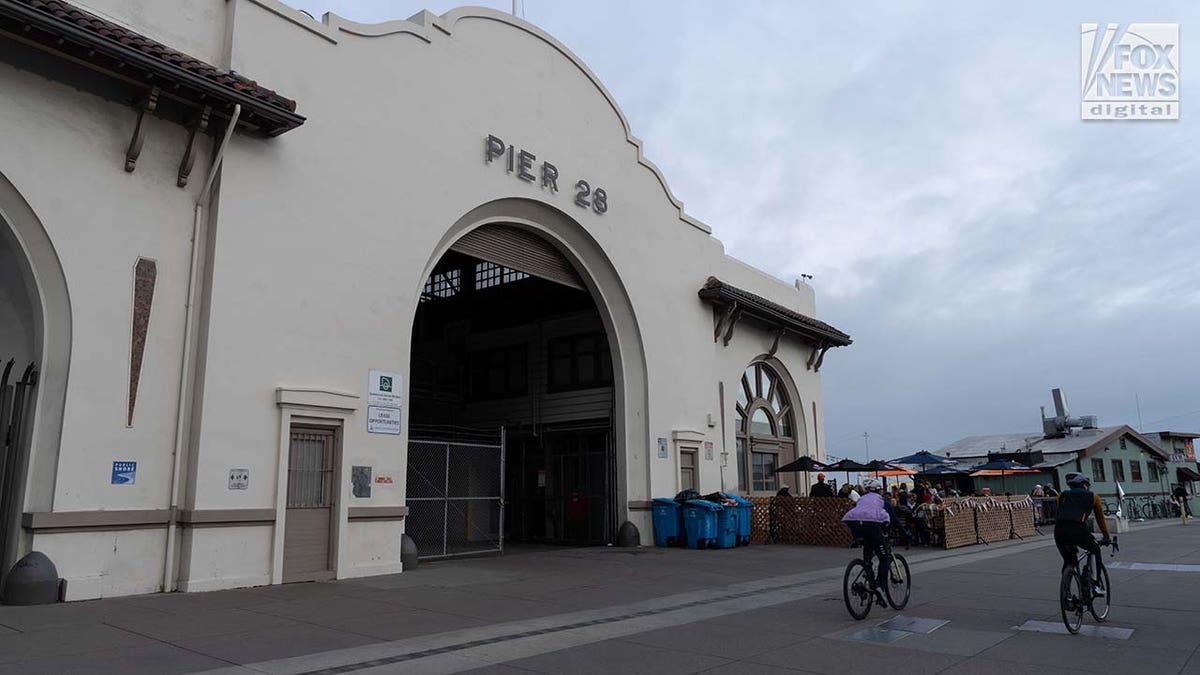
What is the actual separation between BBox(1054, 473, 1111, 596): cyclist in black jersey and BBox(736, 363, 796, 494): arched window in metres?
15.6

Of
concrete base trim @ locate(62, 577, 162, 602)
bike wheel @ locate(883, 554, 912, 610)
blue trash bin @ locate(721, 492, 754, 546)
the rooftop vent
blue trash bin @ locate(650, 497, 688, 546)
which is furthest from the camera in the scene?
the rooftop vent

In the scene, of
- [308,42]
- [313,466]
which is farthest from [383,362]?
[308,42]

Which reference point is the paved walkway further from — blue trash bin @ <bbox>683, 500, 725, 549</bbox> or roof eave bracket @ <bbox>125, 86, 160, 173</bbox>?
roof eave bracket @ <bbox>125, 86, 160, 173</bbox>

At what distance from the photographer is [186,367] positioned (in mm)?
11469

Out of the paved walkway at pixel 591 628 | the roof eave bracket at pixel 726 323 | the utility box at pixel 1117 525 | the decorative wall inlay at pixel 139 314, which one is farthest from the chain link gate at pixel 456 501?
the utility box at pixel 1117 525

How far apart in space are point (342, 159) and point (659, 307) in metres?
9.86

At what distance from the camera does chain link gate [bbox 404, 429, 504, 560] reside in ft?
56.4

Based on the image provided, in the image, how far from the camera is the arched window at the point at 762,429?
82.9ft

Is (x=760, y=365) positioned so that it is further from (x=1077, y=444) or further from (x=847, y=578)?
(x=1077, y=444)

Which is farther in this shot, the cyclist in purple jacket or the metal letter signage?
the metal letter signage

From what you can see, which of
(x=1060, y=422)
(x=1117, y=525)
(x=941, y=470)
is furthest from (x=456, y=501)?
(x=1060, y=422)

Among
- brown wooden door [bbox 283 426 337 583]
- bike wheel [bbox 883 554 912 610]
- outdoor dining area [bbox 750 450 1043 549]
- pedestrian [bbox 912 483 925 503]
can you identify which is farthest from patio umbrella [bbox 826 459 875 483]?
brown wooden door [bbox 283 426 337 583]

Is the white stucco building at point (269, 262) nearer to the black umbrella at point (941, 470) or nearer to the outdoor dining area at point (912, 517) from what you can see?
the outdoor dining area at point (912, 517)

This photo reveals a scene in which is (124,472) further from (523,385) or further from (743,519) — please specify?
(523,385)
